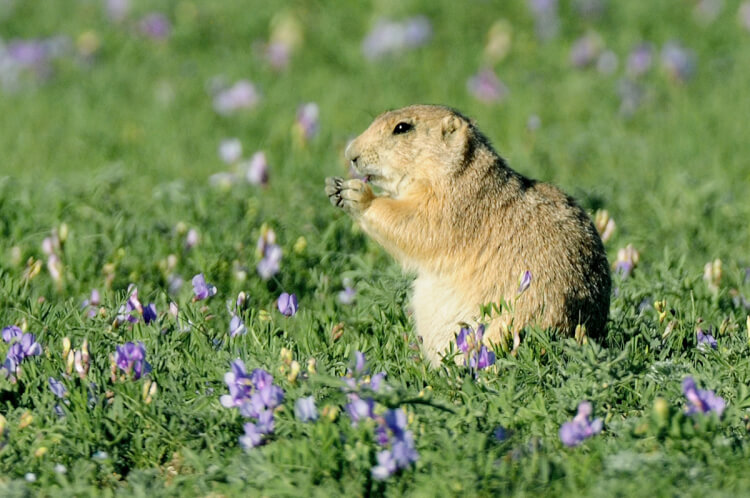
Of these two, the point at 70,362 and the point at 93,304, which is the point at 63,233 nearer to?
the point at 93,304

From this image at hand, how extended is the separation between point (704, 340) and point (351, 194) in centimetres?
153

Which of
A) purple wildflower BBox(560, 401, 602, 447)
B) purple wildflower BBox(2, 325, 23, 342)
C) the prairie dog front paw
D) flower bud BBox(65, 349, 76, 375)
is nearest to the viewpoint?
purple wildflower BBox(560, 401, 602, 447)

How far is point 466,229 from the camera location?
4695mm

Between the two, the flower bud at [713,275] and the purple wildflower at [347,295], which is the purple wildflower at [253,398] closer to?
the purple wildflower at [347,295]

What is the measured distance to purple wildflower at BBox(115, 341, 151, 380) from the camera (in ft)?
12.8

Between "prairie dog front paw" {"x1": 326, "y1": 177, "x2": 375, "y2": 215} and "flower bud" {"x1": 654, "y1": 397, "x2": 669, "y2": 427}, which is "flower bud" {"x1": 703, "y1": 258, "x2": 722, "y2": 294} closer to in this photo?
"prairie dog front paw" {"x1": 326, "y1": 177, "x2": 375, "y2": 215}

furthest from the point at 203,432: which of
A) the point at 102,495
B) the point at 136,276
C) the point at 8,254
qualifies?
the point at 8,254

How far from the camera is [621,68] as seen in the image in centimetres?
931

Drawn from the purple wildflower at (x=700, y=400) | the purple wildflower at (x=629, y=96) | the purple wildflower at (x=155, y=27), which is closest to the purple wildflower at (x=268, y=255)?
the purple wildflower at (x=700, y=400)

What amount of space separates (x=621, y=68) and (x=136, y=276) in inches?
209

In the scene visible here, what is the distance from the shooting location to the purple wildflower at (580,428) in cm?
357

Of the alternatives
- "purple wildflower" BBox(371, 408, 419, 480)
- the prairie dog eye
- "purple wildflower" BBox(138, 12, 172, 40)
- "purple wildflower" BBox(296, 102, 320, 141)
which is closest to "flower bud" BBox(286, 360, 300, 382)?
"purple wildflower" BBox(371, 408, 419, 480)

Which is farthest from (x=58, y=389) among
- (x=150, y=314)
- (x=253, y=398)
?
(x=253, y=398)

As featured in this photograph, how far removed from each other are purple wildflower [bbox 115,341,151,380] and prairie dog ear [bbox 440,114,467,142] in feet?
5.72
